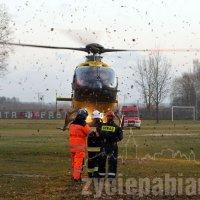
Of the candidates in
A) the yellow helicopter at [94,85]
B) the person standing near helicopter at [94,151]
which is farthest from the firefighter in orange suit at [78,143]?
the yellow helicopter at [94,85]

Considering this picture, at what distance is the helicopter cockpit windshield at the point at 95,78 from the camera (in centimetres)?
2794

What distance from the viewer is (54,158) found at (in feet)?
90.3

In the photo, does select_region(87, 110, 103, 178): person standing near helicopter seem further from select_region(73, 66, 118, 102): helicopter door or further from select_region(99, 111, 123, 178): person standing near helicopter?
select_region(73, 66, 118, 102): helicopter door

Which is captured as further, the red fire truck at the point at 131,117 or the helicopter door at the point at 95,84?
the red fire truck at the point at 131,117

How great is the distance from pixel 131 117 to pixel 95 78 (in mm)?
44275

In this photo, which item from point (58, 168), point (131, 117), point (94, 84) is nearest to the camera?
point (58, 168)

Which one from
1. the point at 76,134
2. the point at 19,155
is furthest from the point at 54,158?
the point at 76,134

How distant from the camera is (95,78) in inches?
1104

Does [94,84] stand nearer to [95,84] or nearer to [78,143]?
[95,84]

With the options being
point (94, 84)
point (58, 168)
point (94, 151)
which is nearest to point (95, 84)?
point (94, 84)

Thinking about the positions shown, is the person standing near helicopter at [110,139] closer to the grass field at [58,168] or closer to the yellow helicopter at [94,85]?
the grass field at [58,168]

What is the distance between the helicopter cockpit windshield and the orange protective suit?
920cm

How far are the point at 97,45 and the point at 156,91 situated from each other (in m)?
86.2

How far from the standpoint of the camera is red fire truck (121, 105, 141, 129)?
70562 mm
